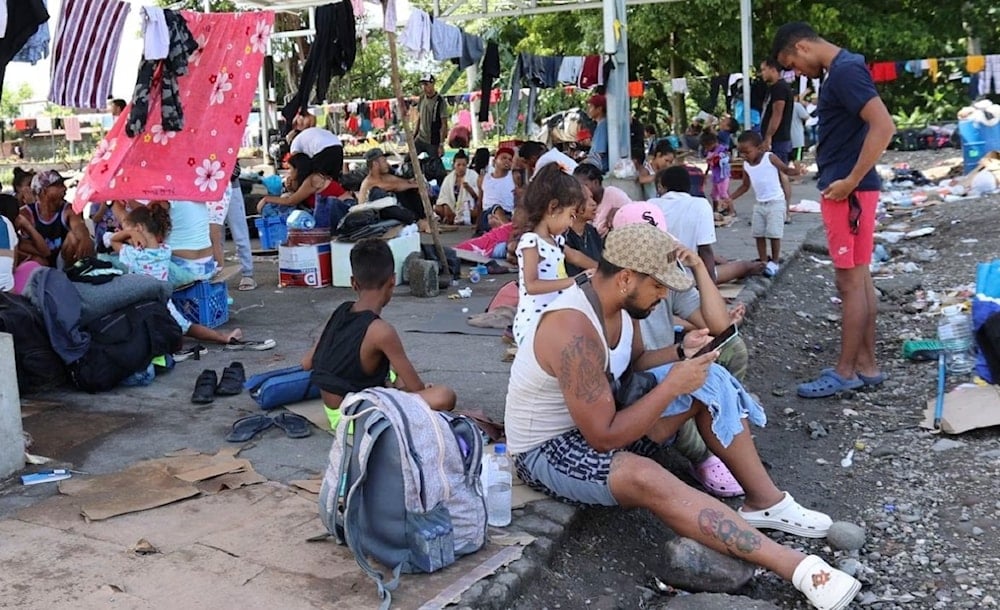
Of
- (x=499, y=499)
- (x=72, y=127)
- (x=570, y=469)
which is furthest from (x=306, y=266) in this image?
(x=72, y=127)

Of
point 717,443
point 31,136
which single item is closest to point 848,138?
point 717,443

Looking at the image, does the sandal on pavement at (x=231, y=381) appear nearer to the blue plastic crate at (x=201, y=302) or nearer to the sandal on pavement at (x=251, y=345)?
the sandal on pavement at (x=251, y=345)

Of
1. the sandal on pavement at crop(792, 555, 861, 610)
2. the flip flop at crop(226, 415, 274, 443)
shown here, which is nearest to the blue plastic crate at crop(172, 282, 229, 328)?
the flip flop at crop(226, 415, 274, 443)

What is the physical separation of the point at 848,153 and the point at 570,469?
2831 millimetres

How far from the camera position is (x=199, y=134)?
809 cm

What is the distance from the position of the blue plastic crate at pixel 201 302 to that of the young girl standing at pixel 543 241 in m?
3.02

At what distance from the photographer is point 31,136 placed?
3194 cm

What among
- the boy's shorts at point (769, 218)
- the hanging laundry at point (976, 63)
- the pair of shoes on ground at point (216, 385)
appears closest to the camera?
the pair of shoes on ground at point (216, 385)

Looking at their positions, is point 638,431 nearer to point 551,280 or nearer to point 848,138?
point 551,280

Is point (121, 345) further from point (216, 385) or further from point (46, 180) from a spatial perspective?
point (46, 180)

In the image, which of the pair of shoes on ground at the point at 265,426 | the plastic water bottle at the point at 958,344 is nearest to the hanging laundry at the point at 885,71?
the plastic water bottle at the point at 958,344

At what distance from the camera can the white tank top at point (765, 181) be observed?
9.71 m

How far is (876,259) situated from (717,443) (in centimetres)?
751

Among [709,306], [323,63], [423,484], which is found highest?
[323,63]
